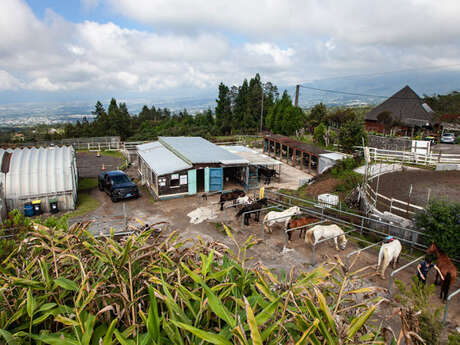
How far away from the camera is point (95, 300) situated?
2.41 metres

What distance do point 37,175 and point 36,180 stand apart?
0.32 meters

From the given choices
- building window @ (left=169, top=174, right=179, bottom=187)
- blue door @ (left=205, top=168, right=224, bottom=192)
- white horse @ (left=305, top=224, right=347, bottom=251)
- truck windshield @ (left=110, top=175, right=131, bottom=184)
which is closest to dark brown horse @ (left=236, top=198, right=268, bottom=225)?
white horse @ (left=305, top=224, right=347, bottom=251)

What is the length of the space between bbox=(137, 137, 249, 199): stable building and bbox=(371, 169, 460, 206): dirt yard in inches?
339

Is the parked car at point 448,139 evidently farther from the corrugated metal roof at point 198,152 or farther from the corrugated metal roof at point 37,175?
the corrugated metal roof at point 37,175

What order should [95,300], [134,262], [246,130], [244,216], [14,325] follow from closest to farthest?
[14,325], [95,300], [134,262], [244,216], [246,130]

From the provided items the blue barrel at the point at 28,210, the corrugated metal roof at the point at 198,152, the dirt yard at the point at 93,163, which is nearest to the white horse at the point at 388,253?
the corrugated metal roof at the point at 198,152

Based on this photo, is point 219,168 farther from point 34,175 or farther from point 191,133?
point 191,133

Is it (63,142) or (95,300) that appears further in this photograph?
(63,142)

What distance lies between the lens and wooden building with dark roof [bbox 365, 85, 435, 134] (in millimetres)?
37656

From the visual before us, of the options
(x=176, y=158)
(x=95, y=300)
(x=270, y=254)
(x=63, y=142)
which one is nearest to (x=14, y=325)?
(x=95, y=300)

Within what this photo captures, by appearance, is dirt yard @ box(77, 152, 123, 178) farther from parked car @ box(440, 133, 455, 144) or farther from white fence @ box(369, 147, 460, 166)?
parked car @ box(440, 133, 455, 144)

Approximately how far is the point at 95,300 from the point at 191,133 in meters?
52.5

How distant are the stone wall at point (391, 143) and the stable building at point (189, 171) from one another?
16635mm

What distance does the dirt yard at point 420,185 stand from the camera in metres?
13.8
